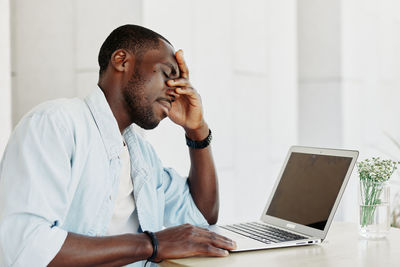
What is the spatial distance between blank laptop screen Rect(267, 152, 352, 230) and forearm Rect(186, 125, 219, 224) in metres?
0.22

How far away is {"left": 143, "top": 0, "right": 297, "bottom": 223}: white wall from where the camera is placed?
250 cm

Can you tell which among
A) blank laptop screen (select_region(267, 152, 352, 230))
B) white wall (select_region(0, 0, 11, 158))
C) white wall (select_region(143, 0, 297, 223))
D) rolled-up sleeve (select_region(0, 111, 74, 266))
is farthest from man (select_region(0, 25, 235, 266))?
white wall (select_region(0, 0, 11, 158))

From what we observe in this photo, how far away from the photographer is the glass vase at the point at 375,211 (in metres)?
1.52

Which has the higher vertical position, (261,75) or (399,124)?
(261,75)

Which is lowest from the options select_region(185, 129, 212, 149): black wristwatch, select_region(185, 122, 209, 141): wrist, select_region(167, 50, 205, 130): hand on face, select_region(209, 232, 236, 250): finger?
select_region(209, 232, 236, 250): finger

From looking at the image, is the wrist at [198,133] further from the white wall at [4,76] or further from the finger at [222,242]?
the white wall at [4,76]

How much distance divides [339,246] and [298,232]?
0.16 meters

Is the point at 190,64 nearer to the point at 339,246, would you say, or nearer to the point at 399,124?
the point at 339,246

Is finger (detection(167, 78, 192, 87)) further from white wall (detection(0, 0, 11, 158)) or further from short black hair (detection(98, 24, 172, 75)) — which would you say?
white wall (detection(0, 0, 11, 158))

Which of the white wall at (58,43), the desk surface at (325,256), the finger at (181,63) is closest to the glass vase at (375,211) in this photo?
the desk surface at (325,256)

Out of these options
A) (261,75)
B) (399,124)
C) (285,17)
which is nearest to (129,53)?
(261,75)

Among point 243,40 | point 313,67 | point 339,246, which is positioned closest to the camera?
point 339,246

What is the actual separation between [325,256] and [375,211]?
304 mm

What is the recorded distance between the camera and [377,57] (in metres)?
4.31
